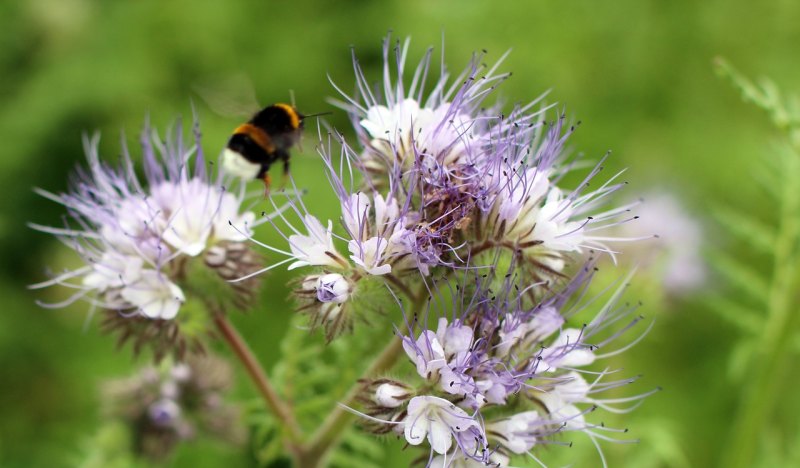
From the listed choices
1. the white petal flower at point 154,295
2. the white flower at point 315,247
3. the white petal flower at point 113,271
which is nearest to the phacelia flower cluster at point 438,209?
the white flower at point 315,247

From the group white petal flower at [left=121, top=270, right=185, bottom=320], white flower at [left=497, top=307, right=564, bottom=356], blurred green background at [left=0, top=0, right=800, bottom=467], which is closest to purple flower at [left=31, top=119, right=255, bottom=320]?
white petal flower at [left=121, top=270, right=185, bottom=320]

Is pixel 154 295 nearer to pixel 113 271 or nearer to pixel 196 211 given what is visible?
pixel 113 271

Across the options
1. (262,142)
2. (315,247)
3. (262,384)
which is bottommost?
(262,384)

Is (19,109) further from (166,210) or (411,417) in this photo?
(411,417)

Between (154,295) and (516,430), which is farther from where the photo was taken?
(154,295)

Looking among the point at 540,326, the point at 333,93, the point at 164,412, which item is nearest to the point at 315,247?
the point at 540,326

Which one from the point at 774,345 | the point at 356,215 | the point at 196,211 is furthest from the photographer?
the point at 774,345
